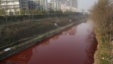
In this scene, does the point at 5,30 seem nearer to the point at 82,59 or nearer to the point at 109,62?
the point at 82,59

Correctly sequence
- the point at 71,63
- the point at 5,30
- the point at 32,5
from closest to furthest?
the point at 71,63
the point at 5,30
the point at 32,5

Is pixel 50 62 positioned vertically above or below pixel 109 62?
below

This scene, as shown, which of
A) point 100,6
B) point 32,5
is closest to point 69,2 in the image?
point 32,5

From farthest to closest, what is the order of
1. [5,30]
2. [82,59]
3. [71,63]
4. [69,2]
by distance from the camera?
[69,2], [5,30], [82,59], [71,63]

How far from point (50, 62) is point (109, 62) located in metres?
5.77

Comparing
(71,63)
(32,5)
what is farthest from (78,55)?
(32,5)

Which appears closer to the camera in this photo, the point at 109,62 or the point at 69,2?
the point at 109,62

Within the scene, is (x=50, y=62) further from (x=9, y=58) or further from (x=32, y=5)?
(x=32, y=5)

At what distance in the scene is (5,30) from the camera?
2197 centimetres

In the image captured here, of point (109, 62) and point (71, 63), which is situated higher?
point (109, 62)

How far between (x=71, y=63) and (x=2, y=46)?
7.88 m

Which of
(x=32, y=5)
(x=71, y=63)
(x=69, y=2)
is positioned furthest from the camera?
(x=69, y=2)

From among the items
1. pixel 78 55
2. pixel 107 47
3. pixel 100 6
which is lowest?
pixel 78 55

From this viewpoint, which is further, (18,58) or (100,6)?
(100,6)
